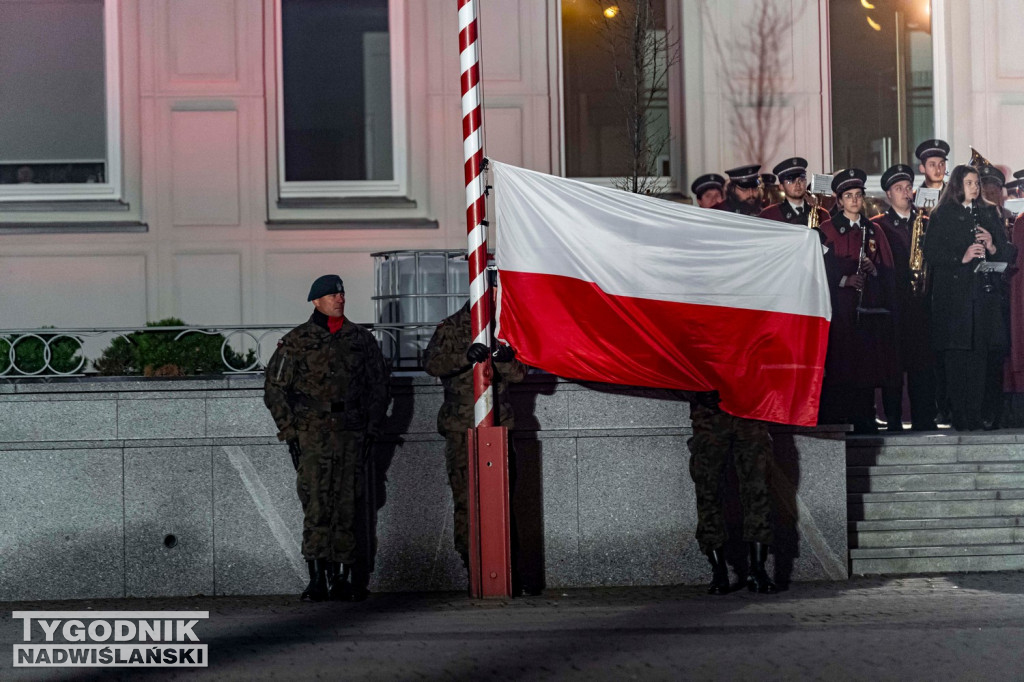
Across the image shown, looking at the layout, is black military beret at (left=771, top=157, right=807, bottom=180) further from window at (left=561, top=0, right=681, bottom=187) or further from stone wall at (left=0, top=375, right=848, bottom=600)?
stone wall at (left=0, top=375, right=848, bottom=600)

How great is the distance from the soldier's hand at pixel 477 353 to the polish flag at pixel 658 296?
0.22 m

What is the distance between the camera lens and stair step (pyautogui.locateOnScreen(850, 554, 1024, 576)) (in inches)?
355

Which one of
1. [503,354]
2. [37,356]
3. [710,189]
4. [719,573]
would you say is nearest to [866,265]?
[710,189]

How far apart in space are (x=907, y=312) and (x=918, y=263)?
1.54 ft

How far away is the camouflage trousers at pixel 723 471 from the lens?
8.27m

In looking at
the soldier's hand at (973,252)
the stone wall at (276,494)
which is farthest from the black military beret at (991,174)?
the stone wall at (276,494)

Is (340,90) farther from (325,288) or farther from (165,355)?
(325,288)

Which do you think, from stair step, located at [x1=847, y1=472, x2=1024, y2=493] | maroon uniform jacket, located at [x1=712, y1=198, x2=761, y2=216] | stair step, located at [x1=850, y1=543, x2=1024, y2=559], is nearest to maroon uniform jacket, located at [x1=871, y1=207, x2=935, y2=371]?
maroon uniform jacket, located at [x1=712, y1=198, x2=761, y2=216]

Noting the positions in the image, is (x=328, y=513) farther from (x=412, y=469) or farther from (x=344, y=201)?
(x=344, y=201)

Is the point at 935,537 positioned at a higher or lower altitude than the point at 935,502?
lower

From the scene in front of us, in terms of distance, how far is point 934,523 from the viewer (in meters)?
9.24

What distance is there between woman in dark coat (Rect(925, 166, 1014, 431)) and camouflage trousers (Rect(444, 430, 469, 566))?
4714 mm

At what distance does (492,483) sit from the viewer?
809 cm

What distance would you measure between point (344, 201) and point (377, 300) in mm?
1558
